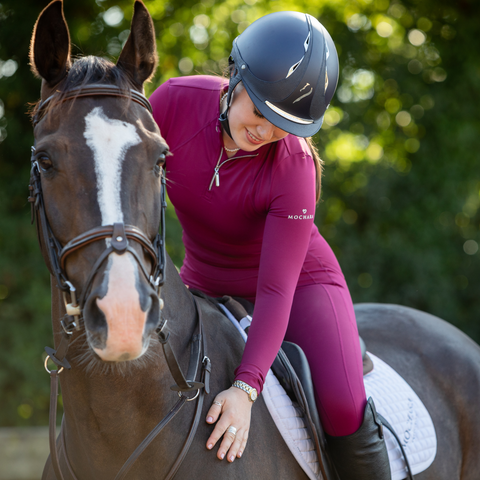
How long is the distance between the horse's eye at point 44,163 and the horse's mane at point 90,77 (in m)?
0.19

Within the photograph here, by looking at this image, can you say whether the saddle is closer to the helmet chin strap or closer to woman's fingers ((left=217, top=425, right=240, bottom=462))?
woman's fingers ((left=217, top=425, right=240, bottom=462))

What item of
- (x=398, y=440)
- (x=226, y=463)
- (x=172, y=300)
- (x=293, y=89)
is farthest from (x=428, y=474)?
(x=293, y=89)

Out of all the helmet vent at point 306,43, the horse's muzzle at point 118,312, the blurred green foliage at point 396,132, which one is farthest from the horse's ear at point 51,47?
the blurred green foliage at point 396,132

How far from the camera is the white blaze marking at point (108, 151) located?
64.6 inches

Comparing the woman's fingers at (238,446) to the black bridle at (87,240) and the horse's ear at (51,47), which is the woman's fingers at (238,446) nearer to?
the black bridle at (87,240)

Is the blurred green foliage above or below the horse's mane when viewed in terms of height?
below

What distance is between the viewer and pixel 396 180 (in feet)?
26.3

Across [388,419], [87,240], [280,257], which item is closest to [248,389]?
[280,257]

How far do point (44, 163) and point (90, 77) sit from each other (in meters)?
0.37

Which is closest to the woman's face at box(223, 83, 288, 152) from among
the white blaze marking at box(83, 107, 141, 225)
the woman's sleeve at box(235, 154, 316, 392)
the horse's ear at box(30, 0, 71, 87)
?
the woman's sleeve at box(235, 154, 316, 392)

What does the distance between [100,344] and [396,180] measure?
7172mm

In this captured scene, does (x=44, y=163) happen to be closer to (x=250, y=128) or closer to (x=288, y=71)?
(x=250, y=128)

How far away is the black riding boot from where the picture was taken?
235 centimetres

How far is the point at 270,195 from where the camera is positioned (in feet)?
7.34
